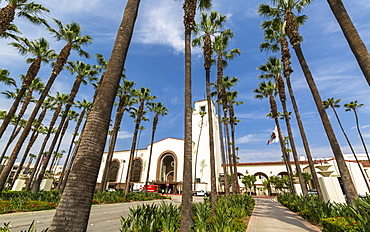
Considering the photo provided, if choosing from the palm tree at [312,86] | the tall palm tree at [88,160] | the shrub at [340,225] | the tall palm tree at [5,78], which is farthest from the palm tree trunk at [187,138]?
the tall palm tree at [5,78]

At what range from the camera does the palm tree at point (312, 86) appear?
7.40 meters

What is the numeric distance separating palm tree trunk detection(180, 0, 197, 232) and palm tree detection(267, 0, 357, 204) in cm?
551

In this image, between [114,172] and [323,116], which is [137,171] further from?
[323,116]

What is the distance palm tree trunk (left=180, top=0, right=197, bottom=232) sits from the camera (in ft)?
19.7

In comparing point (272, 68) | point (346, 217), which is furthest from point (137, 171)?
point (346, 217)

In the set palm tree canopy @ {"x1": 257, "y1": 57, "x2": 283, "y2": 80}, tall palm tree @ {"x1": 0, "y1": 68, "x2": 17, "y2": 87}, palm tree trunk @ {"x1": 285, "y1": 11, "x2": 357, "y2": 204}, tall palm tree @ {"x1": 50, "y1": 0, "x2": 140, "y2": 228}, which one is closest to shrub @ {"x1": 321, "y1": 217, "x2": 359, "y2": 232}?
palm tree trunk @ {"x1": 285, "y1": 11, "x2": 357, "y2": 204}

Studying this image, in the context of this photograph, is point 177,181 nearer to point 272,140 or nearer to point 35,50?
point 272,140

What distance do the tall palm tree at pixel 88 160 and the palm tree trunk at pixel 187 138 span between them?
369 centimetres

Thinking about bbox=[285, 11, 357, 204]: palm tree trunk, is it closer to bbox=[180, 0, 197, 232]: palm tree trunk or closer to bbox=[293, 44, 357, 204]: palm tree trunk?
bbox=[293, 44, 357, 204]: palm tree trunk

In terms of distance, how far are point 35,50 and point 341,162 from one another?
2604 cm

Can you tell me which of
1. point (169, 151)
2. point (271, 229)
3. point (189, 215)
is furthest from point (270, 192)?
point (189, 215)

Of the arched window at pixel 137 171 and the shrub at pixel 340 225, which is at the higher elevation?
the arched window at pixel 137 171

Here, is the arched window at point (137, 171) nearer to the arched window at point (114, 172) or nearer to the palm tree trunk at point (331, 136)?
the arched window at point (114, 172)

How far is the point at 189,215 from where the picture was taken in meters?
6.01
